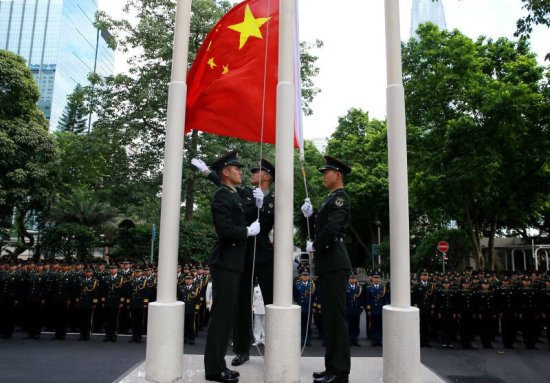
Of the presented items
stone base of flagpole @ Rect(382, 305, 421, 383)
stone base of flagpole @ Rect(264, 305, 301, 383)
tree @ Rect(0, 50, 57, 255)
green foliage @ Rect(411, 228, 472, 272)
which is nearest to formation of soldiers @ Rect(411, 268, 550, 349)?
stone base of flagpole @ Rect(382, 305, 421, 383)

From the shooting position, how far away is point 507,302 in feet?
34.6

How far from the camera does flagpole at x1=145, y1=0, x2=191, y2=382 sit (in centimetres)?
425

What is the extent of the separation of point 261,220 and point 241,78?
188cm

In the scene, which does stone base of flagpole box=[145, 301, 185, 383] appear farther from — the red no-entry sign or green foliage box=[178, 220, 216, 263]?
the red no-entry sign

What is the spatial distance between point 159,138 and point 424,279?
12.0 m

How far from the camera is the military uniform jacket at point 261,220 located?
4.96 metres

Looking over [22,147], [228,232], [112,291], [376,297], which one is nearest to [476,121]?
[376,297]

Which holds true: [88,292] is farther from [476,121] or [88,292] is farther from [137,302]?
[476,121]

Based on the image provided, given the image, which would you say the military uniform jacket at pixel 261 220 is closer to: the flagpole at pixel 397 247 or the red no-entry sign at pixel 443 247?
the flagpole at pixel 397 247

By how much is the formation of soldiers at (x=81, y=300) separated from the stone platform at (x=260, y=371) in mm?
5327

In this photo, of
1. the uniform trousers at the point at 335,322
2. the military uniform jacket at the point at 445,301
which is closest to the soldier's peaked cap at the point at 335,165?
the uniform trousers at the point at 335,322

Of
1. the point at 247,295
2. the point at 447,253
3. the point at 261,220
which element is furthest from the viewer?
the point at 447,253

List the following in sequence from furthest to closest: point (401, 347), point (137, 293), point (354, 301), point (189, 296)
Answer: point (354, 301) → point (189, 296) → point (137, 293) → point (401, 347)

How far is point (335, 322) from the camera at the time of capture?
171 inches
